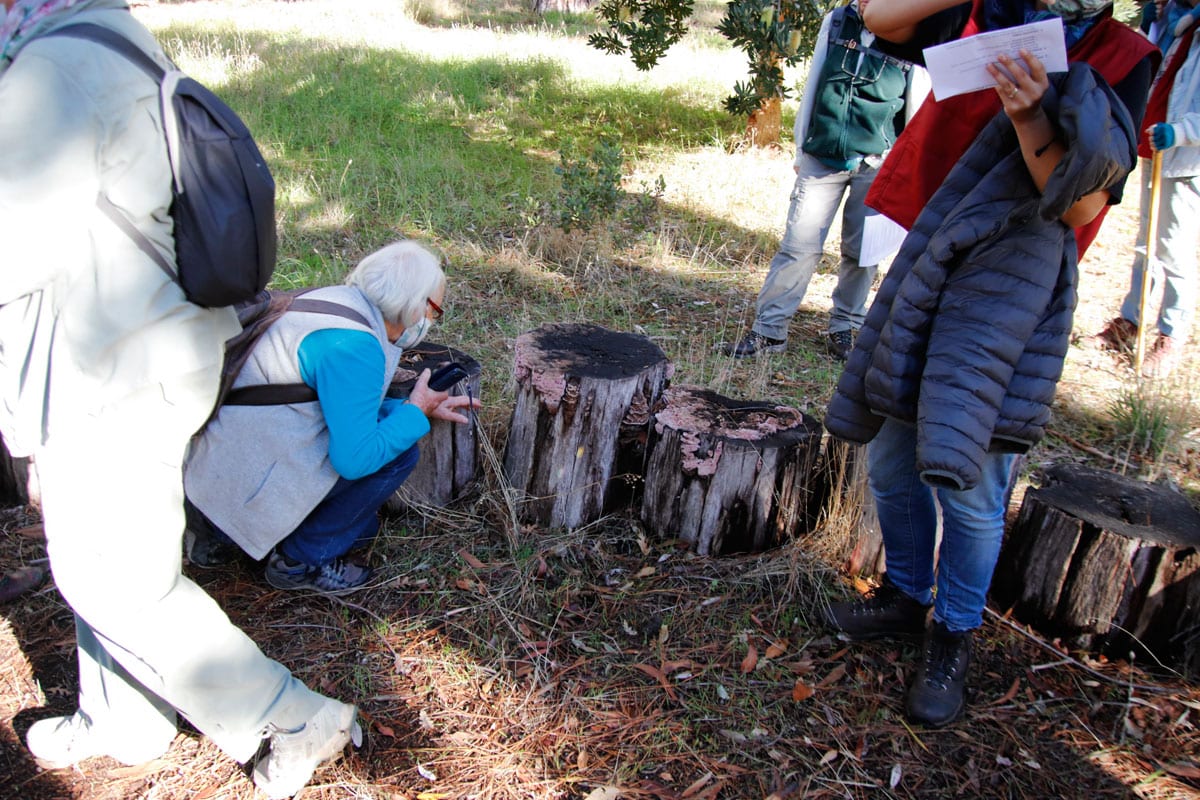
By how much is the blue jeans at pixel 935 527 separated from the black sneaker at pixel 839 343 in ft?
7.47

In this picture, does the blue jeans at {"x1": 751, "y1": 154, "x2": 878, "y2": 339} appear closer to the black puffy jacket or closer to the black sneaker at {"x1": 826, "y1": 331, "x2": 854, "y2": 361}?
the black sneaker at {"x1": 826, "y1": 331, "x2": 854, "y2": 361}

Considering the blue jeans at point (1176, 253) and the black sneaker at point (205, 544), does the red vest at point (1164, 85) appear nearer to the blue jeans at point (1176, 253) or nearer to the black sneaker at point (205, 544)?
the blue jeans at point (1176, 253)

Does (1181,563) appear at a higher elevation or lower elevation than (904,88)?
lower

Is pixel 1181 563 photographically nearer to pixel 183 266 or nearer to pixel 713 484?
pixel 713 484

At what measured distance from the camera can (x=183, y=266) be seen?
5.69 feet

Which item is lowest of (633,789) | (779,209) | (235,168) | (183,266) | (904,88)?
(633,789)

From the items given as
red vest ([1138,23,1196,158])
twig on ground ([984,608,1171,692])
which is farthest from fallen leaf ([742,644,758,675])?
red vest ([1138,23,1196,158])

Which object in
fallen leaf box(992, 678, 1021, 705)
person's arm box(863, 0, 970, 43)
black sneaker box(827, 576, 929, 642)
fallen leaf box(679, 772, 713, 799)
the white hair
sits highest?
person's arm box(863, 0, 970, 43)

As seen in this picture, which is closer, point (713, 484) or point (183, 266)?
point (183, 266)

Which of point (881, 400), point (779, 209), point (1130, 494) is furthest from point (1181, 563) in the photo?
point (779, 209)

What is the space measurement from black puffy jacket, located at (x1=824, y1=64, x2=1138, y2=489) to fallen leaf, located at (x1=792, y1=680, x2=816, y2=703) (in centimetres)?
85

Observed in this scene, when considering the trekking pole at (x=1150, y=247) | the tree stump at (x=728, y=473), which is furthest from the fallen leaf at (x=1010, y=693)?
the trekking pole at (x=1150, y=247)

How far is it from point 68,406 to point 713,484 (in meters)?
2.02

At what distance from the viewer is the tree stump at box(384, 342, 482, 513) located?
3277 millimetres
